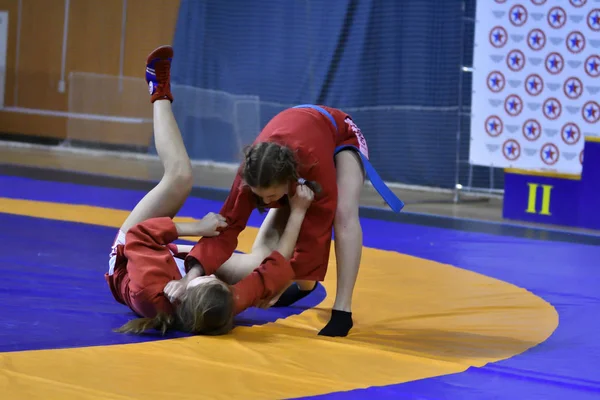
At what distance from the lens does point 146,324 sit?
3.02 meters

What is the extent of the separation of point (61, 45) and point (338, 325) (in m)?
9.42

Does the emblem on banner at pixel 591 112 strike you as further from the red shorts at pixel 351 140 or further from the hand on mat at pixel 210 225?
the hand on mat at pixel 210 225

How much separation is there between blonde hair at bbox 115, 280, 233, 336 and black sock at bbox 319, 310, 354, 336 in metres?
0.34

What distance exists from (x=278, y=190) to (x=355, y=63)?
6445 mm

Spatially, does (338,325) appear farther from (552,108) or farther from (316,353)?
(552,108)

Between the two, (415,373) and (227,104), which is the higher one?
(227,104)

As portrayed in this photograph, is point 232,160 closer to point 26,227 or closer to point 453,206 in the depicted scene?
point 453,206

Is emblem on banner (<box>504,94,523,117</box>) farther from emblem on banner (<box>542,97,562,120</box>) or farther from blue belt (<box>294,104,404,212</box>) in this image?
blue belt (<box>294,104,404,212</box>)

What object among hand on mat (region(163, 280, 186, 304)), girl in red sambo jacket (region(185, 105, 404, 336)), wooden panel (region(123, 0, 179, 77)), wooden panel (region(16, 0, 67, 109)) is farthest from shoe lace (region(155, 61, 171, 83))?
wooden panel (region(16, 0, 67, 109))

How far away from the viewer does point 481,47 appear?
290 inches

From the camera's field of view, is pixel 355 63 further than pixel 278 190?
Yes

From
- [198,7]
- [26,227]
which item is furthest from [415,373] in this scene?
[198,7]

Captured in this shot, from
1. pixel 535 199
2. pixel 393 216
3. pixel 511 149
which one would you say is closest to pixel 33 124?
pixel 393 216

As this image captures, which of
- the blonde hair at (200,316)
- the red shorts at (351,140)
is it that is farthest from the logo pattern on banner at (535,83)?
the blonde hair at (200,316)
